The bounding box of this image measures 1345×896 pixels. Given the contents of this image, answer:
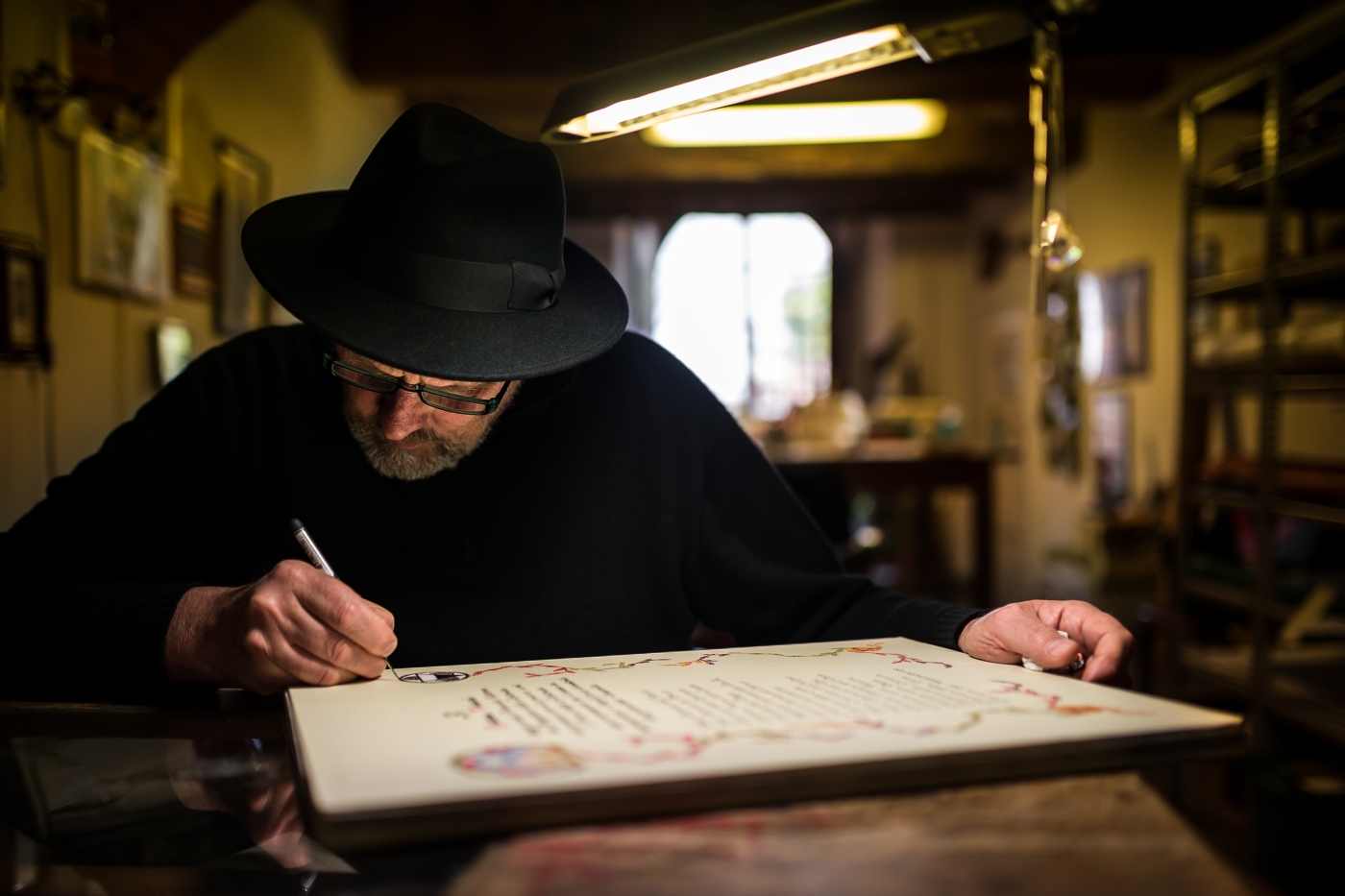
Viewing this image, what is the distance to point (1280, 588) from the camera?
95.0 inches

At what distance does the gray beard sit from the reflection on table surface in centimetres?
51

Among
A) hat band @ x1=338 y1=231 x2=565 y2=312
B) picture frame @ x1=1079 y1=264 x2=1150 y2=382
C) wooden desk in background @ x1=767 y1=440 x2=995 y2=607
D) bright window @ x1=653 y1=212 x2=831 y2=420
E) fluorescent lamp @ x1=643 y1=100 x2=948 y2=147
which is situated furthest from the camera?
bright window @ x1=653 y1=212 x2=831 y2=420

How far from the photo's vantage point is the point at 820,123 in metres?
4.55

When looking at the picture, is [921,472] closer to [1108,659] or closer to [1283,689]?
[1283,689]

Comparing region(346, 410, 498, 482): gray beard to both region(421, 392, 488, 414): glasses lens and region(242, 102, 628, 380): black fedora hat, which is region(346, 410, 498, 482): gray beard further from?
region(242, 102, 628, 380): black fedora hat

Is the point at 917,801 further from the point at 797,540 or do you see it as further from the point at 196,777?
the point at 797,540

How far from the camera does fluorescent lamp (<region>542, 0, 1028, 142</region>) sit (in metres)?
0.76

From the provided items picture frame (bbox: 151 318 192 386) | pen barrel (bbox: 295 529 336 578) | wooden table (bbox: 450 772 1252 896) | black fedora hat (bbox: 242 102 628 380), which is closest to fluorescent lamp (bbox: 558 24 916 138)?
black fedora hat (bbox: 242 102 628 380)

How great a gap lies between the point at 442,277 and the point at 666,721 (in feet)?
1.77

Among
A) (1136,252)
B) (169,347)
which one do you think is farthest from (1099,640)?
(1136,252)

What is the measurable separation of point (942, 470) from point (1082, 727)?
4.18 metres

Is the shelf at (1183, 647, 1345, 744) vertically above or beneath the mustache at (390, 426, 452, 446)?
beneath

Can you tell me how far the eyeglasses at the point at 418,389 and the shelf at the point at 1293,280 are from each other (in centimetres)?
197

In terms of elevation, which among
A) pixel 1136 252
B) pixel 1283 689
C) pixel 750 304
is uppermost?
pixel 750 304
